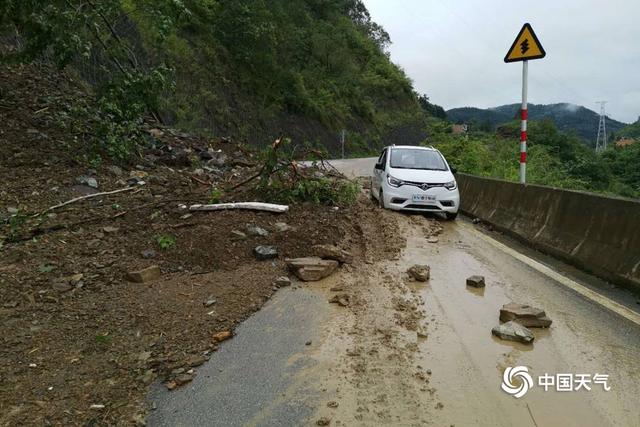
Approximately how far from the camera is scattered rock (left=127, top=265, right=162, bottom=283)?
16.0ft

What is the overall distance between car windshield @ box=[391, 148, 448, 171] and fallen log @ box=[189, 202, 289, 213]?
13.1 feet

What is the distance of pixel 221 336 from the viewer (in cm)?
384

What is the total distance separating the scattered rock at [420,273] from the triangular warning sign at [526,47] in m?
5.93

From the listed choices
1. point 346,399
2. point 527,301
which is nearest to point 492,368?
point 346,399

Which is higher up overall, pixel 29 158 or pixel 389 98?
pixel 389 98

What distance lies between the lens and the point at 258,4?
27.0 m

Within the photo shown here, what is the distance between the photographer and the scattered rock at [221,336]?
3.82 m

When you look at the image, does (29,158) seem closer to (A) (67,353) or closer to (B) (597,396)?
(A) (67,353)

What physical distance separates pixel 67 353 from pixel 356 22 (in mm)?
68161

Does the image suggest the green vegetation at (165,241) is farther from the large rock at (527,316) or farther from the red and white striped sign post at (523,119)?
the red and white striped sign post at (523,119)

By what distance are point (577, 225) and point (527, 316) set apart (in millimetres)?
2962

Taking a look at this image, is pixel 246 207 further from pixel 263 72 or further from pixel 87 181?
pixel 263 72

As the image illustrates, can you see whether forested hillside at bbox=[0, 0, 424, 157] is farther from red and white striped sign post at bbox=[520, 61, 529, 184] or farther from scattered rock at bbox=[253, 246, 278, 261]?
red and white striped sign post at bbox=[520, 61, 529, 184]

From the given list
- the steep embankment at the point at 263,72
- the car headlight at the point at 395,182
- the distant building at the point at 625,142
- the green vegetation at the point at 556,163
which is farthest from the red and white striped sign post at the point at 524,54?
the distant building at the point at 625,142
